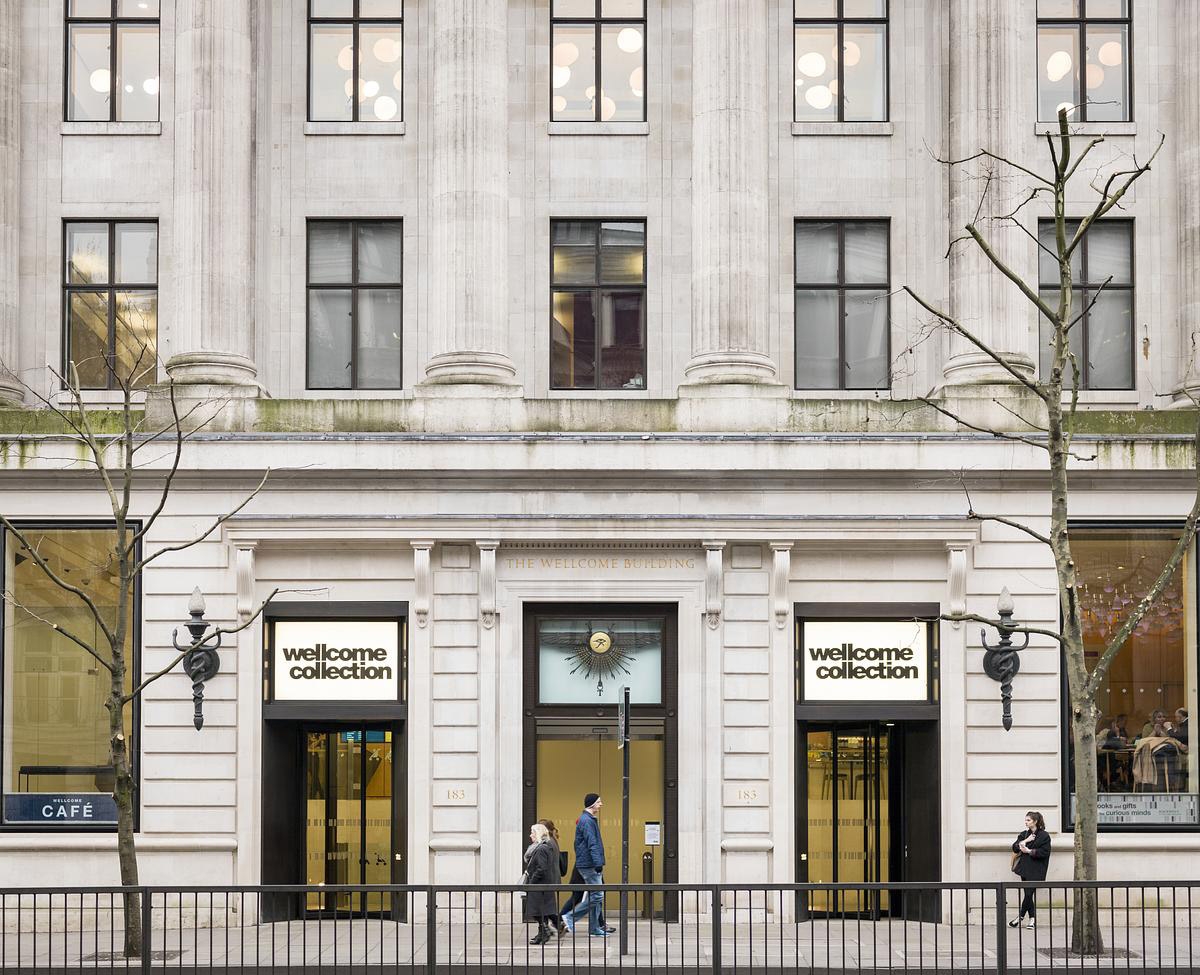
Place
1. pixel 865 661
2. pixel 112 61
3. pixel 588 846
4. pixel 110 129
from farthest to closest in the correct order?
pixel 112 61, pixel 110 129, pixel 865 661, pixel 588 846

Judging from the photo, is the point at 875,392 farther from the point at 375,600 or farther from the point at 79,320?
the point at 79,320

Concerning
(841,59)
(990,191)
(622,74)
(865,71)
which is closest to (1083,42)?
(990,191)

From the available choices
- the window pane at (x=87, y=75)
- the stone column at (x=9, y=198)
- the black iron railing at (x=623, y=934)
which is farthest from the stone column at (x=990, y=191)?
the stone column at (x=9, y=198)

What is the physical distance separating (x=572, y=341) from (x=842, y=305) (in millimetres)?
4237

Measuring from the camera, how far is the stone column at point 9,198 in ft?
64.8

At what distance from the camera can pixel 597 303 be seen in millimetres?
20297

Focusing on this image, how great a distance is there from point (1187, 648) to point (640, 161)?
10.9 metres

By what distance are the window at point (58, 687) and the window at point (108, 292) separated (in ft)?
9.53

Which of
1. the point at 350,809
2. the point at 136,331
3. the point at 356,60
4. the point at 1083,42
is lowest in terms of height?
the point at 350,809

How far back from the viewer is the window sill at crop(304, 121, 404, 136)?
20.2 m

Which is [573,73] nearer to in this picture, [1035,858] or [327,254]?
[327,254]

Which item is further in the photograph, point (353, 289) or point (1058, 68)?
point (1058, 68)

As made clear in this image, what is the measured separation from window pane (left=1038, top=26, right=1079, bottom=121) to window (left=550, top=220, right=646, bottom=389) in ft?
21.9

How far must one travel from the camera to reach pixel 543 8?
20406 mm
